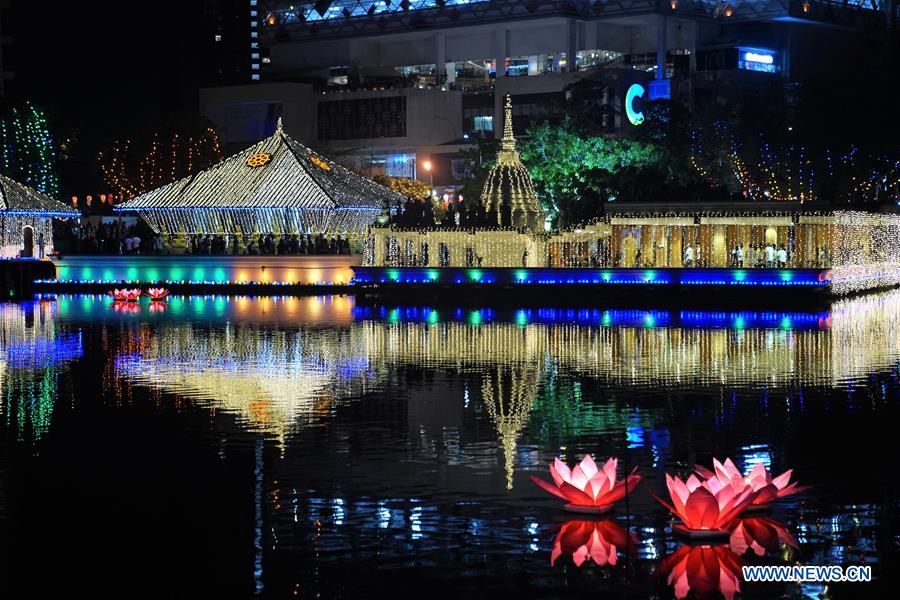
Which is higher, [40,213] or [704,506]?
[40,213]

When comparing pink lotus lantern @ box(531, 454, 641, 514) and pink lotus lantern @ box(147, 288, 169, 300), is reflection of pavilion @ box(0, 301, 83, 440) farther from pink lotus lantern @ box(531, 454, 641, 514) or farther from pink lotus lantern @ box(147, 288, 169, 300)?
pink lotus lantern @ box(531, 454, 641, 514)

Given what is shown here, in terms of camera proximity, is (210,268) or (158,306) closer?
(158,306)

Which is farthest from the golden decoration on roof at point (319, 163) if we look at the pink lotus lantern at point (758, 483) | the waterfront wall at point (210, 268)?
the pink lotus lantern at point (758, 483)

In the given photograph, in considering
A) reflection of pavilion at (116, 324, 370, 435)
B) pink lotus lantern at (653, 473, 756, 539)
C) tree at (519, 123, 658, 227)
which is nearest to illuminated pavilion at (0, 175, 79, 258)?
tree at (519, 123, 658, 227)

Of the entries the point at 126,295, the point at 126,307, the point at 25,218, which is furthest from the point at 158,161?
the point at 126,307

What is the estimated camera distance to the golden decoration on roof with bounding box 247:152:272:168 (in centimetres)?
5625

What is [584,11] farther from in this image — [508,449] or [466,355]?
[508,449]

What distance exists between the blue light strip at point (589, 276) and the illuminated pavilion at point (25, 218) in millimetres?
15622

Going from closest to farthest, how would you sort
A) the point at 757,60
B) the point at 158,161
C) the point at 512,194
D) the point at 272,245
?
the point at 512,194
the point at 272,245
the point at 158,161
the point at 757,60

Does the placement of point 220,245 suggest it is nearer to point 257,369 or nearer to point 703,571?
point 257,369

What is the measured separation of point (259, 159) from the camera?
56.4m

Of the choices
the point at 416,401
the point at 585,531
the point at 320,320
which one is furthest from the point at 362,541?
the point at 320,320

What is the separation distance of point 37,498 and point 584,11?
3018 inches

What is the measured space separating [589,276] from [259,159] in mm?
18459
